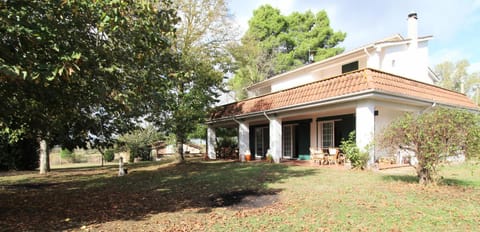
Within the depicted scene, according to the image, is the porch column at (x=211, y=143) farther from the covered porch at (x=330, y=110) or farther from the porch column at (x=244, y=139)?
the porch column at (x=244, y=139)

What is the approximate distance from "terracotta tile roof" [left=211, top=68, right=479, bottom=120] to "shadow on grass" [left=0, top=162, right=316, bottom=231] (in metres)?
3.75

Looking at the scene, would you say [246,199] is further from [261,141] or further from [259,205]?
[261,141]

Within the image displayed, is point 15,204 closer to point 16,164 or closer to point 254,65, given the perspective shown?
point 16,164

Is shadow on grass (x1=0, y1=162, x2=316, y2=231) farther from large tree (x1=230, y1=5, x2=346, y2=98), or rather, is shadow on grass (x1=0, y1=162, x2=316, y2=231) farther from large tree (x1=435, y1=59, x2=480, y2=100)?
large tree (x1=435, y1=59, x2=480, y2=100)

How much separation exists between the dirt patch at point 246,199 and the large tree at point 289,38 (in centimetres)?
2534

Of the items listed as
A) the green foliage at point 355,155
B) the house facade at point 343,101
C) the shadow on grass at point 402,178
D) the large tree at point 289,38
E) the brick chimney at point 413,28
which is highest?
the large tree at point 289,38

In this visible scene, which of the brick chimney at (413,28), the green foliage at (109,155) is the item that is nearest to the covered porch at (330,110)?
the brick chimney at (413,28)

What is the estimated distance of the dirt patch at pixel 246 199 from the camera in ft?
21.5

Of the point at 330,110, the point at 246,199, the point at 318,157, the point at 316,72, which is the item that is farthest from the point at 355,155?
the point at 316,72

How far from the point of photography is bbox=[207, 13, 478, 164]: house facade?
35.4ft

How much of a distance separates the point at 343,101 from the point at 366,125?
4.28 feet

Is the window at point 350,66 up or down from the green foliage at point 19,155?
up

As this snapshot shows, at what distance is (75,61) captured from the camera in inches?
175

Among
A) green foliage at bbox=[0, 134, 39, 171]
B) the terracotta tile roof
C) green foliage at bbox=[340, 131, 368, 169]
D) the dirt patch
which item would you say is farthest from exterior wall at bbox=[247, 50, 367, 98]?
green foliage at bbox=[0, 134, 39, 171]
